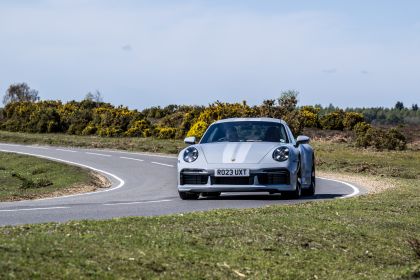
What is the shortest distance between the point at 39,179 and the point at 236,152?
1365cm

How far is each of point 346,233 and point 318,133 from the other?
4200 centimetres

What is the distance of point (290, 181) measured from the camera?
A: 17.4 metres

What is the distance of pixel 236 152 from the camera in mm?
16984

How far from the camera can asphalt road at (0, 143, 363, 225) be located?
14.1m

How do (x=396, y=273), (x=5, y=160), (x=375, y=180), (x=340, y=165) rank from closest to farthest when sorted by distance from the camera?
(x=396, y=273), (x=375, y=180), (x=340, y=165), (x=5, y=160)

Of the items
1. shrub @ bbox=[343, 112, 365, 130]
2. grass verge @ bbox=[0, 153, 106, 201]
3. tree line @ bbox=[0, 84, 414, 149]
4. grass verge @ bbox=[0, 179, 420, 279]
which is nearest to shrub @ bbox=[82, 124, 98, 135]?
tree line @ bbox=[0, 84, 414, 149]

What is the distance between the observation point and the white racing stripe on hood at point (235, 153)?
16906 mm

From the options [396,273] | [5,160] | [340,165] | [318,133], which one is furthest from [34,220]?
[318,133]

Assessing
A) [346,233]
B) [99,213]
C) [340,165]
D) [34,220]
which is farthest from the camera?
[340,165]

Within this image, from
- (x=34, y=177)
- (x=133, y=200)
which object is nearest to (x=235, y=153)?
(x=133, y=200)

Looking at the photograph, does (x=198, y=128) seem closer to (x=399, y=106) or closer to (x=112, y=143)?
(x=112, y=143)

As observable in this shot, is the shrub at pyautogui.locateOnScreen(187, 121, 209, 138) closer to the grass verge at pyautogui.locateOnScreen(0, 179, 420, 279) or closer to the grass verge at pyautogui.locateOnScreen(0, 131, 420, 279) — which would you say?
the grass verge at pyautogui.locateOnScreen(0, 131, 420, 279)

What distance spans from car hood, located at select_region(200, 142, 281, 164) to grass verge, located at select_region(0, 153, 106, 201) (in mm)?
5658

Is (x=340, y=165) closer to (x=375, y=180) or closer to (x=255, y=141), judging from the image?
(x=375, y=180)
